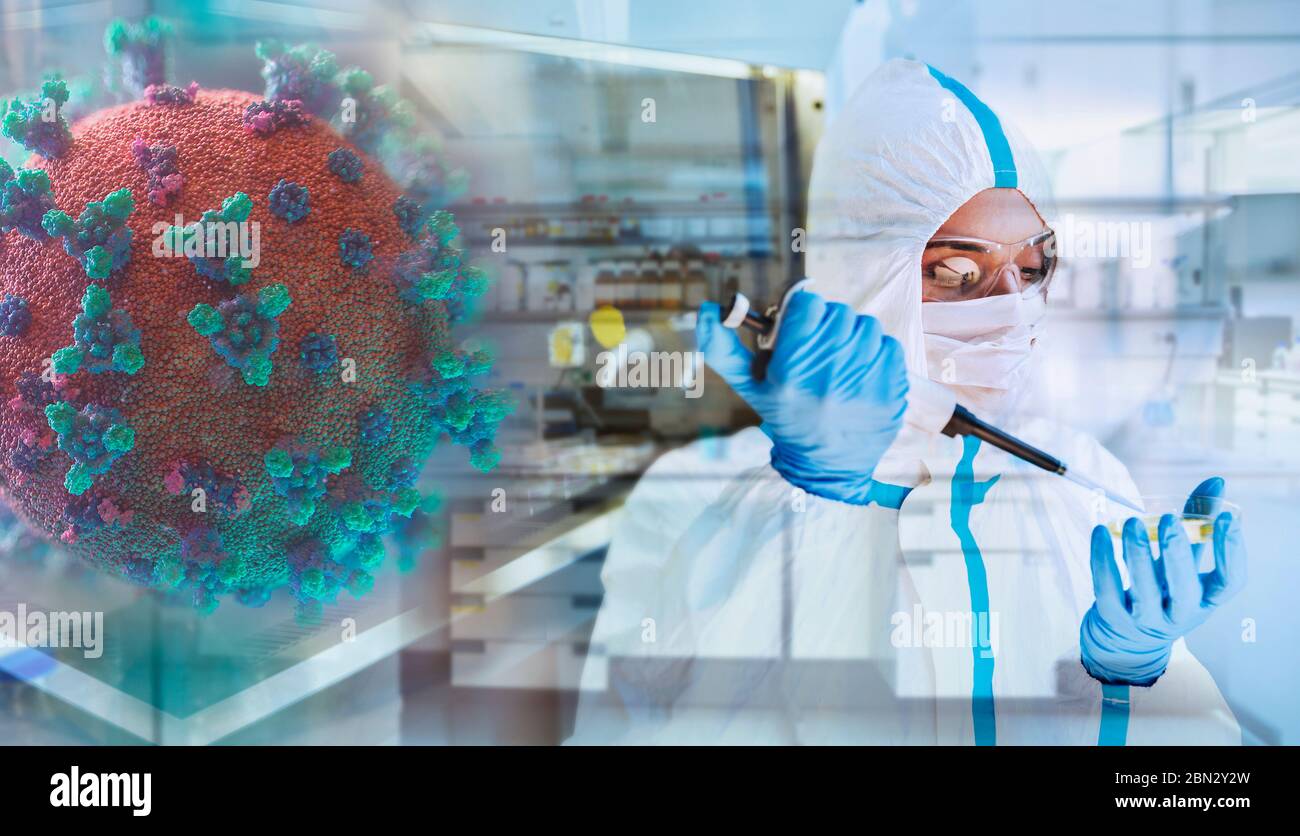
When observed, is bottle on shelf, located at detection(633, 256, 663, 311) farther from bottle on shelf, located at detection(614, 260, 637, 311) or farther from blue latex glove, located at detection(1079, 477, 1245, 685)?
blue latex glove, located at detection(1079, 477, 1245, 685)

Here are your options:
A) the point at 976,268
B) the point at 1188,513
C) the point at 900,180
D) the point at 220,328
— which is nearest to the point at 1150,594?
the point at 1188,513

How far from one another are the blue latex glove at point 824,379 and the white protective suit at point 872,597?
91 mm

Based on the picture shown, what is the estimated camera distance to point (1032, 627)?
1.36 m

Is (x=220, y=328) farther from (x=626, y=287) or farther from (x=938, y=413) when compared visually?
(x=938, y=413)

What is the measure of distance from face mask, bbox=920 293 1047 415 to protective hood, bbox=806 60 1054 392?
0.02 metres

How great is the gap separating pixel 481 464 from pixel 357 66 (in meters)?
0.68

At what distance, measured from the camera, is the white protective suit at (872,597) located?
1.33 m

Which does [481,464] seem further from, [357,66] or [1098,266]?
[1098,266]

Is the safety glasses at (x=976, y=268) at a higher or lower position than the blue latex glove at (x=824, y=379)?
higher

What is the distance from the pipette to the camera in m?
1.19

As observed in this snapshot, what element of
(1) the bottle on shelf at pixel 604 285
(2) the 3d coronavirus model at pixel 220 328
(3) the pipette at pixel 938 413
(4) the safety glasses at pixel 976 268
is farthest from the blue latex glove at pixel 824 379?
(2) the 3d coronavirus model at pixel 220 328

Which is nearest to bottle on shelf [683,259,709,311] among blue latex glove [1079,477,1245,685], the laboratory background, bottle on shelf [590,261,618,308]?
the laboratory background

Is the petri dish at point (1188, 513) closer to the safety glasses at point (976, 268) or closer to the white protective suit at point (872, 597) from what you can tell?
the white protective suit at point (872, 597)
